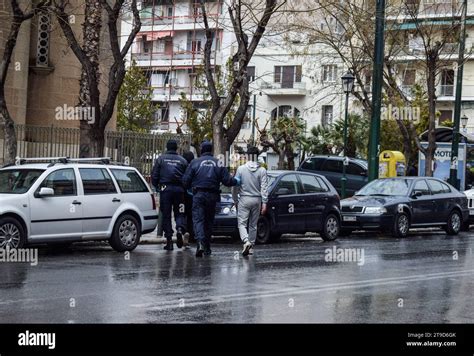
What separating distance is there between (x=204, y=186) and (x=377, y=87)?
12.1m

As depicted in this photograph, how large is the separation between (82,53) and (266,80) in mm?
48852

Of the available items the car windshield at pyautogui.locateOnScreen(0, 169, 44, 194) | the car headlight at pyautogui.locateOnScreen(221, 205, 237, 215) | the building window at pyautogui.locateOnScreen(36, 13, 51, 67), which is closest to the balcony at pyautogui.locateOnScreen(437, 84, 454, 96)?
the building window at pyautogui.locateOnScreen(36, 13, 51, 67)

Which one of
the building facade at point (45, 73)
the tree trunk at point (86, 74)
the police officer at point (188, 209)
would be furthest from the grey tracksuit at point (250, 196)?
the building facade at point (45, 73)

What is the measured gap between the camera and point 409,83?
54.5 m

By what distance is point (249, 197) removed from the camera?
55.4 ft

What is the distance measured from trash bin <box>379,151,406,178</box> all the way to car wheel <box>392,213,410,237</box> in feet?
48.6

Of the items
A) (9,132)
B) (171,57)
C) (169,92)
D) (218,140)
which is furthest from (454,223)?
(171,57)

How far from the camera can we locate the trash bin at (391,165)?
39.4 m

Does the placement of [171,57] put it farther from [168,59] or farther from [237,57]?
[237,57]

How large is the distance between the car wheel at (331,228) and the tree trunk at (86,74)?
18.2 ft

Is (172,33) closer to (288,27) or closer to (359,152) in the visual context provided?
(359,152)

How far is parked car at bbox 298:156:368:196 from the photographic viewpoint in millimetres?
37750

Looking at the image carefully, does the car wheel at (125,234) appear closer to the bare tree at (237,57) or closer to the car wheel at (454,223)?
the bare tree at (237,57)

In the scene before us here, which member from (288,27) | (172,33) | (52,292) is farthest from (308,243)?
(172,33)
